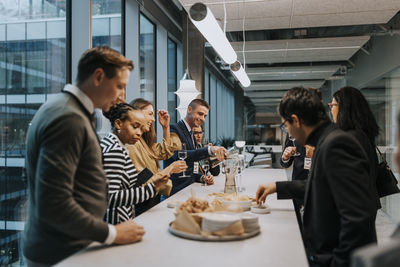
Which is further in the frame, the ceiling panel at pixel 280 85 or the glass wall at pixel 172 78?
the ceiling panel at pixel 280 85

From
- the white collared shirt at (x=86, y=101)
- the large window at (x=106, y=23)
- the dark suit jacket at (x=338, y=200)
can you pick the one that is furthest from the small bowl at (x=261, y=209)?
the large window at (x=106, y=23)

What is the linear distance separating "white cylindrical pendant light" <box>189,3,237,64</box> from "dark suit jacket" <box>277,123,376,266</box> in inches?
49.3

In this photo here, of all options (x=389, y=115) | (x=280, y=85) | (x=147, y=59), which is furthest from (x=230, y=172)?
(x=280, y=85)

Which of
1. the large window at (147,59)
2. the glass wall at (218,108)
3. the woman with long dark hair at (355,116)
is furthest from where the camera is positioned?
the glass wall at (218,108)

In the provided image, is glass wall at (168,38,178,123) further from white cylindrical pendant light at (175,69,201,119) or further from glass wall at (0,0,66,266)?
glass wall at (0,0,66,266)

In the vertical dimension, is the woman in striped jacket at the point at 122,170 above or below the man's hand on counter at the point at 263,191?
above

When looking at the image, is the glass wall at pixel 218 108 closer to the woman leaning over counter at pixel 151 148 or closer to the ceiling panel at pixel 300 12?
the ceiling panel at pixel 300 12

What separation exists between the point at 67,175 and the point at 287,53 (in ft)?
23.1

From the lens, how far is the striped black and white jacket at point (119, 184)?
1731mm

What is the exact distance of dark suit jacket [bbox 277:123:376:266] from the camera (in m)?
1.39

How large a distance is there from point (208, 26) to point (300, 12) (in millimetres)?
3063

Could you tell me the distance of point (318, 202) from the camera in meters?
1.57

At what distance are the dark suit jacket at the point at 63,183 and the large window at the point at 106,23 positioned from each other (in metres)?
3.04

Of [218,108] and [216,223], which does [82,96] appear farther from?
[218,108]
